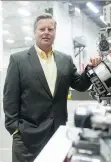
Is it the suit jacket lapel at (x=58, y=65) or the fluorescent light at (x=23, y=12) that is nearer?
the suit jacket lapel at (x=58, y=65)

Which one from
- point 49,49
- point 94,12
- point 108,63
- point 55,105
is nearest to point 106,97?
point 108,63

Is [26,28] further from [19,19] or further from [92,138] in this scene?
[92,138]

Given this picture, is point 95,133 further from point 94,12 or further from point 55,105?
point 94,12

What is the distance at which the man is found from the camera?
6.53 feet

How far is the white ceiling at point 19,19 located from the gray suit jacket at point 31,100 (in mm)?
3459

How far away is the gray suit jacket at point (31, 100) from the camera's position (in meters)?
2.00

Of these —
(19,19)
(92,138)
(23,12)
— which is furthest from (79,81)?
(19,19)

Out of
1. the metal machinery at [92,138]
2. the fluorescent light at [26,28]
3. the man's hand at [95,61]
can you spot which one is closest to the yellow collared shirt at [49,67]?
the man's hand at [95,61]

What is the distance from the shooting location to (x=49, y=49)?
2105 millimetres

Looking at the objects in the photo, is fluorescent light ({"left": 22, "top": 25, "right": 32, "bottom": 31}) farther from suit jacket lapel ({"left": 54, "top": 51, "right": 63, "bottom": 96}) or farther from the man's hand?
the man's hand

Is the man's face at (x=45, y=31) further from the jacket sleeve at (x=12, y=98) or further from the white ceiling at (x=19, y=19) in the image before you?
the white ceiling at (x=19, y=19)

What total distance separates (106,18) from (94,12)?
6.23 metres

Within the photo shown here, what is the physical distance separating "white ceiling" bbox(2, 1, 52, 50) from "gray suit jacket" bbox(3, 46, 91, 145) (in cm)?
346

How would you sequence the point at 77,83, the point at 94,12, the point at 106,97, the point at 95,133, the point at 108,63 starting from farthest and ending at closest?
1. the point at 94,12
2. the point at 77,83
3. the point at 106,97
4. the point at 108,63
5. the point at 95,133
